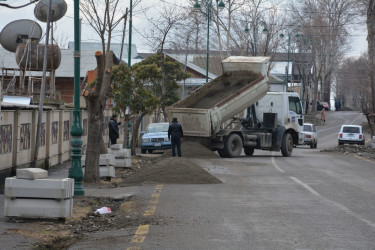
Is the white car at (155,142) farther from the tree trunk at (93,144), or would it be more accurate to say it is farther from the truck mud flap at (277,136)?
the tree trunk at (93,144)

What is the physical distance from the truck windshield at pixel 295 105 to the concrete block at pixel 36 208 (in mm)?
22911

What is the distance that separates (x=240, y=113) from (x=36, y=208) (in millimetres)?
20931

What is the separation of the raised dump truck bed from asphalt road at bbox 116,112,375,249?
648cm

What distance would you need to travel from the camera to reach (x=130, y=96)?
31250mm

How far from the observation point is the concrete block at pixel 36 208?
11211 mm

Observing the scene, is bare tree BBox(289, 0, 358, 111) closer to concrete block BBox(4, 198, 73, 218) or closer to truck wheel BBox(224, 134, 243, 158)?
truck wheel BBox(224, 134, 243, 158)

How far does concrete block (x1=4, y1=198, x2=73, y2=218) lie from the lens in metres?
11.2

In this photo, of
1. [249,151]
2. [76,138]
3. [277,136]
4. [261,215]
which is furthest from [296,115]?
[261,215]

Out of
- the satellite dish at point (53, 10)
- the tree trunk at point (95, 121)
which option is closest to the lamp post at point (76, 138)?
the tree trunk at point (95, 121)

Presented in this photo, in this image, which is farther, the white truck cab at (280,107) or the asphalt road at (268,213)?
the white truck cab at (280,107)

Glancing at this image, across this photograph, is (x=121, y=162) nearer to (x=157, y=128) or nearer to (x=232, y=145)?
(x=232, y=145)

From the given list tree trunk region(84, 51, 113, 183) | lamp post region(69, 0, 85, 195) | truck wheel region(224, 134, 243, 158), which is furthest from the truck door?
lamp post region(69, 0, 85, 195)

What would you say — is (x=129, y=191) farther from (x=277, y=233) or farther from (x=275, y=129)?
(x=275, y=129)

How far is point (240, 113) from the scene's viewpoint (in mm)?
31578
